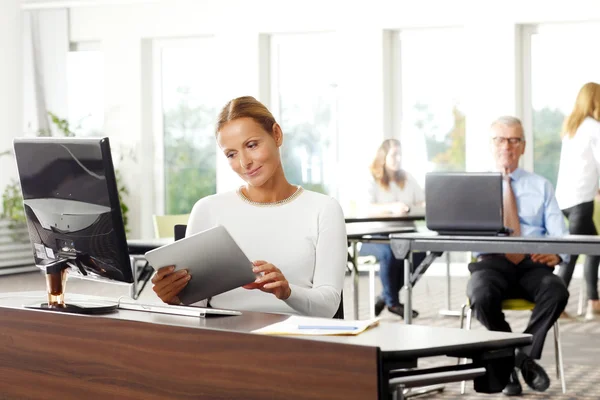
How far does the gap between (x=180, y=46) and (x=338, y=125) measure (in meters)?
2.03

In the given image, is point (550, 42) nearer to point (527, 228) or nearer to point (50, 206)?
point (527, 228)

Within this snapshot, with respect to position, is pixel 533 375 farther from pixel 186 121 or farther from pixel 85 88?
pixel 85 88

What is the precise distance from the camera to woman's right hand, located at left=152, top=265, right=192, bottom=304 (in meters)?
2.48

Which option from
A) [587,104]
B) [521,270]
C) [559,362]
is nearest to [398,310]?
[587,104]

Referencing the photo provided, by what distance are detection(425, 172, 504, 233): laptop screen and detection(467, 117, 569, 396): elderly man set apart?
29cm

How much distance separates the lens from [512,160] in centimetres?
516

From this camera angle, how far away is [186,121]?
11.0 meters

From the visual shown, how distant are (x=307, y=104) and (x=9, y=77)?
334cm

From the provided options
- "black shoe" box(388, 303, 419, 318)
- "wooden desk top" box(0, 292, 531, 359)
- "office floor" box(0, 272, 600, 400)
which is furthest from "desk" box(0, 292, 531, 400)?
"black shoe" box(388, 303, 419, 318)

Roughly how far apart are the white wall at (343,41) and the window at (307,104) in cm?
19

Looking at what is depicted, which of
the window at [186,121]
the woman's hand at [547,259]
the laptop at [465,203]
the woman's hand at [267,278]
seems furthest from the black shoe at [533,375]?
the window at [186,121]

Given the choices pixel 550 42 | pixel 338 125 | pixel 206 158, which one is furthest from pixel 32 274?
pixel 550 42

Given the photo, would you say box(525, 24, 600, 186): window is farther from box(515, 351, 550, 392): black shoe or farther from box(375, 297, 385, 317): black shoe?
box(515, 351, 550, 392): black shoe

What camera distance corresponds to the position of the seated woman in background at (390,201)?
7152 mm
